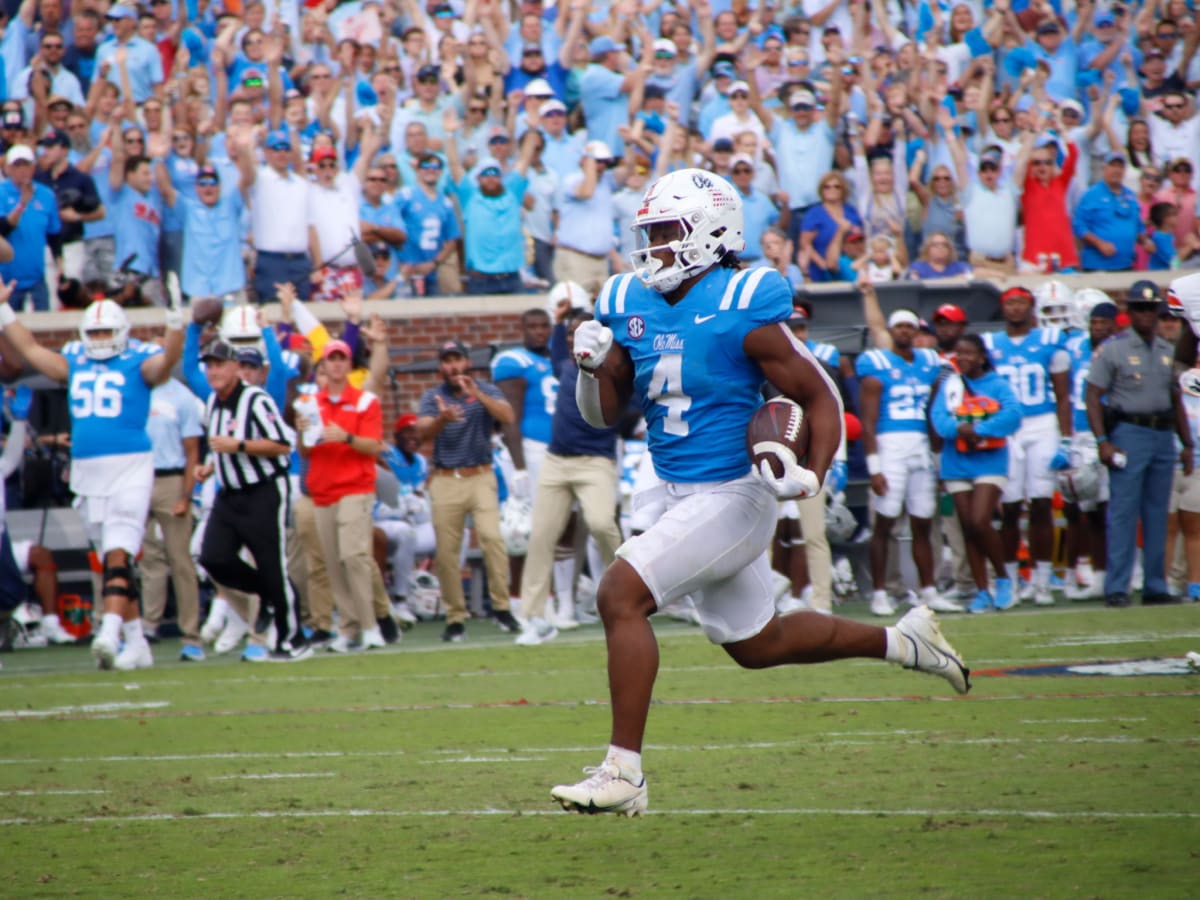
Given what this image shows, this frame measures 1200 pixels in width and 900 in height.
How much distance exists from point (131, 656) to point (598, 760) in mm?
4998

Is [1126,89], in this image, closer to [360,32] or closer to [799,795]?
[360,32]

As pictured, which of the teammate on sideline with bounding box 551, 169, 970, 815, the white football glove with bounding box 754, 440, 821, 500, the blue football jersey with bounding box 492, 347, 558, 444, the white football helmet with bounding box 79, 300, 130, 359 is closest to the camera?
the white football glove with bounding box 754, 440, 821, 500

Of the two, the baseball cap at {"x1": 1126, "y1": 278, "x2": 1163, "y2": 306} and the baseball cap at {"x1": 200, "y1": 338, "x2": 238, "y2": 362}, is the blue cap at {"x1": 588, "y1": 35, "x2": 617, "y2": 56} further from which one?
the baseball cap at {"x1": 200, "y1": 338, "x2": 238, "y2": 362}

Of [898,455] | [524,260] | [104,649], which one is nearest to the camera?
[104,649]

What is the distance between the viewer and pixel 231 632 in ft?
37.6

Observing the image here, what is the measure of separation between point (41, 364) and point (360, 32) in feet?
22.7

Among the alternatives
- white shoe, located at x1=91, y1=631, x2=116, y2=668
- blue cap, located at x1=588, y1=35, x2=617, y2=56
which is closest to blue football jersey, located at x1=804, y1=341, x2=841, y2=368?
white shoe, located at x1=91, y1=631, x2=116, y2=668

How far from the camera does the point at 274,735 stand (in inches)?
303

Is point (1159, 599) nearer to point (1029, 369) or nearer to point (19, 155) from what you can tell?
point (1029, 369)

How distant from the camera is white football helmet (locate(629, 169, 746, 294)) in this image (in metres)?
5.37

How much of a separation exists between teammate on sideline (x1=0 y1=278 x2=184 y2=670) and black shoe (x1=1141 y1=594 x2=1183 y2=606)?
6.60 m

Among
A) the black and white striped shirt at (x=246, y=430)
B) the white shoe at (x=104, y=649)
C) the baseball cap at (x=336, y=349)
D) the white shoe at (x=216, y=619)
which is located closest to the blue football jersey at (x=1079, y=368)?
the baseball cap at (x=336, y=349)

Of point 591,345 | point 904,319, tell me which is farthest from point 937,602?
point 591,345

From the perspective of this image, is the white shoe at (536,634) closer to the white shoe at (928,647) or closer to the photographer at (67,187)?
the white shoe at (928,647)
